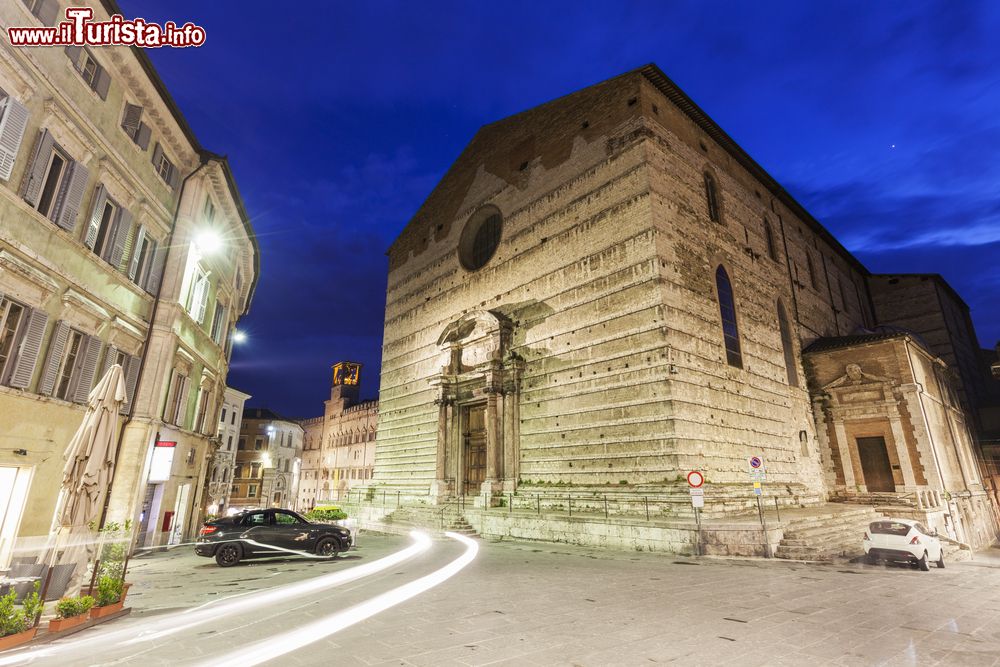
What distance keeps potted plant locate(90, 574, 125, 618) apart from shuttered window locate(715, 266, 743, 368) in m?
15.5

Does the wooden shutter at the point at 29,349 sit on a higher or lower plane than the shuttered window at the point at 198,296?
lower

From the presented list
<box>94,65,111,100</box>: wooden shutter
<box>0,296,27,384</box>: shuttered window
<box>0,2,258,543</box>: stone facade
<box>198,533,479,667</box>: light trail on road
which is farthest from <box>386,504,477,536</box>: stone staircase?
<box>94,65,111,100</box>: wooden shutter

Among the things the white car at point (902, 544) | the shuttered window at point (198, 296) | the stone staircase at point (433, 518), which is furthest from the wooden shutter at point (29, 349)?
the white car at point (902, 544)

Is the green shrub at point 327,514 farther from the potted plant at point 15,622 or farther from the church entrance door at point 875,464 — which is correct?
the church entrance door at point 875,464

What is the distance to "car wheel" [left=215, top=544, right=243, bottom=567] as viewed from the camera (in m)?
10.0

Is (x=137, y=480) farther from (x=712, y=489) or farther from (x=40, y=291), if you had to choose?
(x=712, y=489)

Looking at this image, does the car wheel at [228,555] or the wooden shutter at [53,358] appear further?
the car wheel at [228,555]

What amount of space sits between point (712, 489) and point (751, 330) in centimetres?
741

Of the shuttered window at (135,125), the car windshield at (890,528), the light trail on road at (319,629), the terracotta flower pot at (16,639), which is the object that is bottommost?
the light trail on road at (319,629)

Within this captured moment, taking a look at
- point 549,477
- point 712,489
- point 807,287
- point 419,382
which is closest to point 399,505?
point 419,382

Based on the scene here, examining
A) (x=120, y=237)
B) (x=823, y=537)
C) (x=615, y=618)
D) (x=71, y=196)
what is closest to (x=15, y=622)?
(x=615, y=618)

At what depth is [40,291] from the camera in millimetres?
8477

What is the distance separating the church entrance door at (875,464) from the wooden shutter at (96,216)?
84.1ft

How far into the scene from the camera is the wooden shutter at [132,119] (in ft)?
36.5
